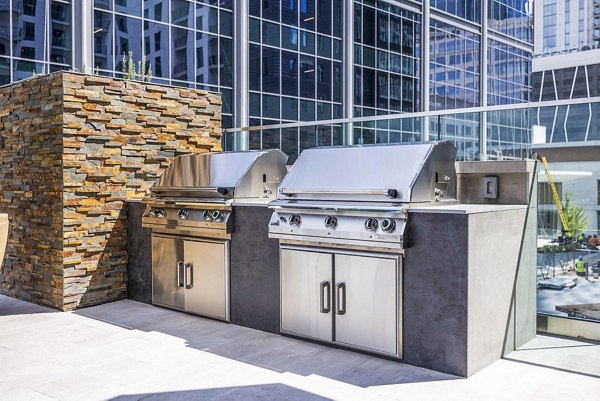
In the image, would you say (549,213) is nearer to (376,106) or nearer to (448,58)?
(376,106)

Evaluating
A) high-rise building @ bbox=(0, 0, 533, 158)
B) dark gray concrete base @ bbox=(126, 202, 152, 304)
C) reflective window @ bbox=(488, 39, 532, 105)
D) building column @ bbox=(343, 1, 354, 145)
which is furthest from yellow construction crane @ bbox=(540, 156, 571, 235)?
reflective window @ bbox=(488, 39, 532, 105)

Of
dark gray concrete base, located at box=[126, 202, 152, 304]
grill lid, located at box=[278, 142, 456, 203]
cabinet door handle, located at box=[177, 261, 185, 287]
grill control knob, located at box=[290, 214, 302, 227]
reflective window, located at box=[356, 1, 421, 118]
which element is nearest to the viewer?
grill lid, located at box=[278, 142, 456, 203]

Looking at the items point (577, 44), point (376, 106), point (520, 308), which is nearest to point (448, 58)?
point (376, 106)

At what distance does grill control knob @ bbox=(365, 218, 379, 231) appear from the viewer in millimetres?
3689

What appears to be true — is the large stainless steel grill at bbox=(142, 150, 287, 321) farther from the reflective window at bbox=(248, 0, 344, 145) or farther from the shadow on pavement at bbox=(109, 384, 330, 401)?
the reflective window at bbox=(248, 0, 344, 145)

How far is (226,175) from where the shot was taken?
16.1 ft

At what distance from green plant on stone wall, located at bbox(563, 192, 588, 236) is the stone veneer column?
3765 mm

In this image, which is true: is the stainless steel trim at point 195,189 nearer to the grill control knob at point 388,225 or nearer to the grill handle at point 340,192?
the grill handle at point 340,192

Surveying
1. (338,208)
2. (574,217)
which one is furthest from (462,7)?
(338,208)

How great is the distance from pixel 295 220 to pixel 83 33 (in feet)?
41.0

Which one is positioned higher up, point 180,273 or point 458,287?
point 458,287

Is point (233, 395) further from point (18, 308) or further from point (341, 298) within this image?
point (18, 308)

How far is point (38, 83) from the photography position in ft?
17.5

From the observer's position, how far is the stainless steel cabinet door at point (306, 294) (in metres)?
4.02
